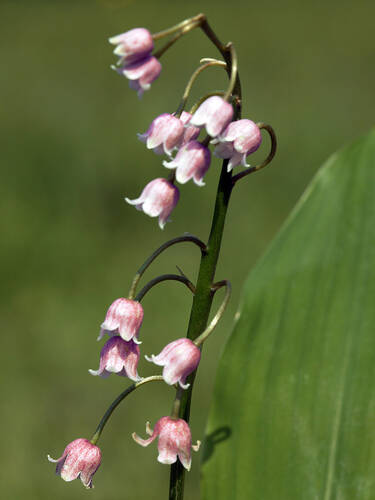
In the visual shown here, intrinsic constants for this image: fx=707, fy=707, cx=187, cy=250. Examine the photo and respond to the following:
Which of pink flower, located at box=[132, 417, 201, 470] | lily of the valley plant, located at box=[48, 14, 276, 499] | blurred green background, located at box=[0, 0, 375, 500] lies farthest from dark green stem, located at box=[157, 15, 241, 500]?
blurred green background, located at box=[0, 0, 375, 500]

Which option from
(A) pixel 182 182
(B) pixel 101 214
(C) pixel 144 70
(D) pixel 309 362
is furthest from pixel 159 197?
(B) pixel 101 214

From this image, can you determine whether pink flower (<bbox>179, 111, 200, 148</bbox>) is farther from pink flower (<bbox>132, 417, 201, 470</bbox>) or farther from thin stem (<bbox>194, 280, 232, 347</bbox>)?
pink flower (<bbox>132, 417, 201, 470</bbox>)

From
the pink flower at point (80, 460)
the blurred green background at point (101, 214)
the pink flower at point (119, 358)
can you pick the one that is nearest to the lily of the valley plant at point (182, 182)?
the pink flower at point (119, 358)

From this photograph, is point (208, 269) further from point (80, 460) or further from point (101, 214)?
point (101, 214)

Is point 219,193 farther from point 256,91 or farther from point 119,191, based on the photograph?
point 256,91

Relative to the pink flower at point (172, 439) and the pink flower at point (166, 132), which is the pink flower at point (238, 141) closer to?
the pink flower at point (166, 132)
